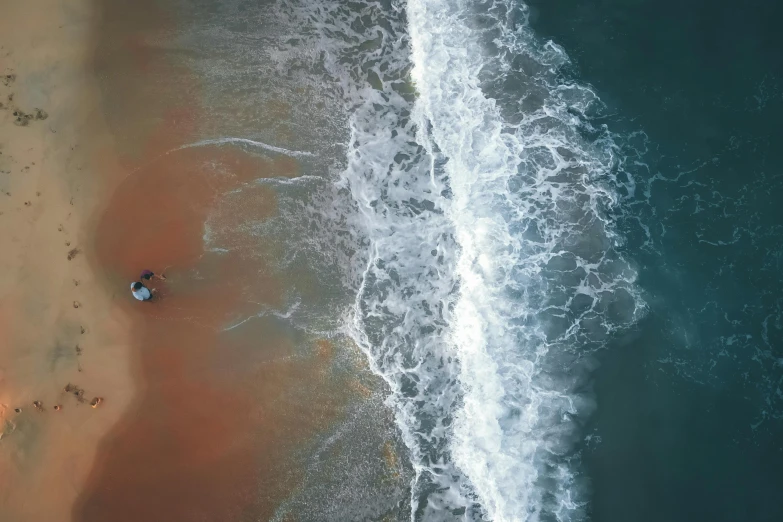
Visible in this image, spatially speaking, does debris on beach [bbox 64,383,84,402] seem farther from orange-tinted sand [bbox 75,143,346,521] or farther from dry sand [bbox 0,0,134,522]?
orange-tinted sand [bbox 75,143,346,521]

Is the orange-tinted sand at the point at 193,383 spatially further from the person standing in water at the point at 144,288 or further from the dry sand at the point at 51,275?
the dry sand at the point at 51,275

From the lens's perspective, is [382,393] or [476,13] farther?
[476,13]

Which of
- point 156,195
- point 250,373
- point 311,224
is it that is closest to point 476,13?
point 311,224

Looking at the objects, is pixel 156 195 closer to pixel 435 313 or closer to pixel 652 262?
pixel 435 313

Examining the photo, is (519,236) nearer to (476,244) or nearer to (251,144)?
(476,244)

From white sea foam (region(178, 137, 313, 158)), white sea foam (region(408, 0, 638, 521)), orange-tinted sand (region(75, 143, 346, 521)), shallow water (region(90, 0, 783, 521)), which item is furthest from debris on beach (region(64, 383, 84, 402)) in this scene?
white sea foam (region(408, 0, 638, 521))

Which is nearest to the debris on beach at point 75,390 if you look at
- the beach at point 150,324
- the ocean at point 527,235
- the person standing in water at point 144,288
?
the beach at point 150,324

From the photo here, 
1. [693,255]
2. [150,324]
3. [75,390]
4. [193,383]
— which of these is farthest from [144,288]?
[693,255]
